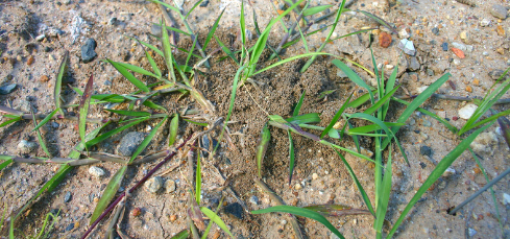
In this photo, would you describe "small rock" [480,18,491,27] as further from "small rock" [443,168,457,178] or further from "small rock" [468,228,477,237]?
"small rock" [468,228,477,237]

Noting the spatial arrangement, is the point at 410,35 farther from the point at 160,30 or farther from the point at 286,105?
the point at 160,30

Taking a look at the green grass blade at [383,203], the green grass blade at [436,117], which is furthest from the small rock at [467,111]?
the green grass blade at [383,203]

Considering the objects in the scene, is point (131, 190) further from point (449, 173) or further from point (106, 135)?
point (449, 173)

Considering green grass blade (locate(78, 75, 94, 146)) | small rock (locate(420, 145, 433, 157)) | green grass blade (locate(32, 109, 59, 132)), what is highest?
green grass blade (locate(78, 75, 94, 146))

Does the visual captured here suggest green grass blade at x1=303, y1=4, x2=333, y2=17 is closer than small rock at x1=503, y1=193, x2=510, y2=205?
No

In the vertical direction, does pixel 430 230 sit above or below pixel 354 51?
below

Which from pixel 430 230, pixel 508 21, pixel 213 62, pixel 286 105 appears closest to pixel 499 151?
pixel 430 230

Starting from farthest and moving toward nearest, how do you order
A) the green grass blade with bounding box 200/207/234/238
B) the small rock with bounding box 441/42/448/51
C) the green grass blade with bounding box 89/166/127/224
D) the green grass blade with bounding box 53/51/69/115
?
the small rock with bounding box 441/42/448/51 < the green grass blade with bounding box 53/51/69/115 < the green grass blade with bounding box 89/166/127/224 < the green grass blade with bounding box 200/207/234/238

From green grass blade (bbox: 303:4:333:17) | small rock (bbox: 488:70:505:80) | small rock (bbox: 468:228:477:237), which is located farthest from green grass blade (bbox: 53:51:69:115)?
small rock (bbox: 488:70:505:80)
